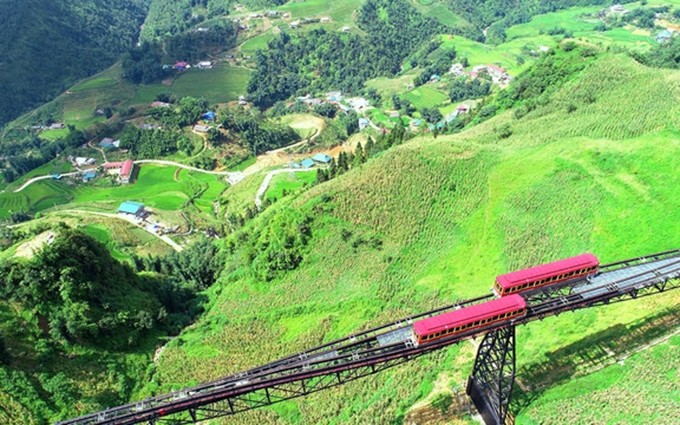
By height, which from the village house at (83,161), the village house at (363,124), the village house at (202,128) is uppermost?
the village house at (202,128)

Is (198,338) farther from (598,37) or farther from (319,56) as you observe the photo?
(598,37)

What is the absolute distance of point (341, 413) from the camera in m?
33.3

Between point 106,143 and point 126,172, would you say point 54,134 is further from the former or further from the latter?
point 126,172

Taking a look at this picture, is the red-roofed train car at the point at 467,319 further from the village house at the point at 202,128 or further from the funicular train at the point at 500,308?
the village house at the point at 202,128

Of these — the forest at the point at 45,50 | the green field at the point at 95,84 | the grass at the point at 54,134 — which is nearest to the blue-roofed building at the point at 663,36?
the green field at the point at 95,84

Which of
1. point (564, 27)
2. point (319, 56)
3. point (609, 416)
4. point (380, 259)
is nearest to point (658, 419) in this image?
point (609, 416)

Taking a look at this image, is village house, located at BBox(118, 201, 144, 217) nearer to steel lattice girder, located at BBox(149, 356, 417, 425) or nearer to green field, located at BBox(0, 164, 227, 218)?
green field, located at BBox(0, 164, 227, 218)

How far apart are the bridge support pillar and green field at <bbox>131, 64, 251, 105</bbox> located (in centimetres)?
13208

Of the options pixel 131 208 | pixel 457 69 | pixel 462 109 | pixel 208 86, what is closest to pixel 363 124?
pixel 462 109

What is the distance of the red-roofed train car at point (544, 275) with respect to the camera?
26859 mm

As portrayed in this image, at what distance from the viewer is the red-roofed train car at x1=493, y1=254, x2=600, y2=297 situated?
26859 mm

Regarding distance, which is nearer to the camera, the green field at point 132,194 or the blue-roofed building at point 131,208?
the blue-roofed building at point 131,208

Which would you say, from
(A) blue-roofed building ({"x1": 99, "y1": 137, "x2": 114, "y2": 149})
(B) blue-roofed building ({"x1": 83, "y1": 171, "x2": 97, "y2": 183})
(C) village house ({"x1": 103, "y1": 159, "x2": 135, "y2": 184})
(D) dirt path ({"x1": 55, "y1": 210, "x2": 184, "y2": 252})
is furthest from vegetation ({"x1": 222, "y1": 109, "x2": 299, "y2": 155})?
(D) dirt path ({"x1": 55, "y1": 210, "x2": 184, "y2": 252})

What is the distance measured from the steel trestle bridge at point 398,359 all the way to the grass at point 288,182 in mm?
59610
